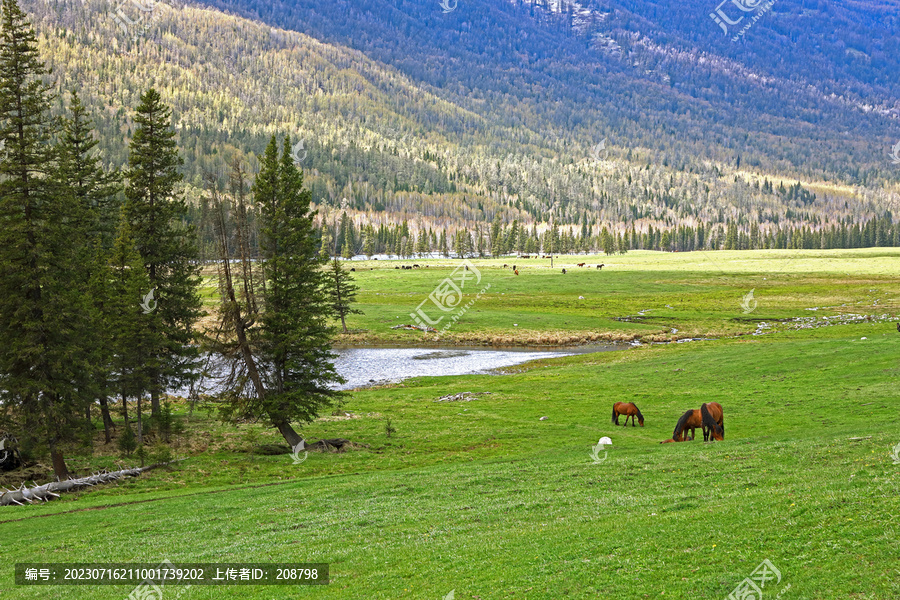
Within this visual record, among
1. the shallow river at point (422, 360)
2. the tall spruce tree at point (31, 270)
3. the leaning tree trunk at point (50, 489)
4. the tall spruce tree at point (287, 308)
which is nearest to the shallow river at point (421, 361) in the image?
the shallow river at point (422, 360)

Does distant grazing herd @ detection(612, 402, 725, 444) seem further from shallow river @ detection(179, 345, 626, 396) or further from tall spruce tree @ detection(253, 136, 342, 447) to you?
shallow river @ detection(179, 345, 626, 396)

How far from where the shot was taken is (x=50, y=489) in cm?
2862

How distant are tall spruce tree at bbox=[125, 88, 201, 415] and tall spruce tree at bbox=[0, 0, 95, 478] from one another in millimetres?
10560

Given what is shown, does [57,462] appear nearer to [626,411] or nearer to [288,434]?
[288,434]

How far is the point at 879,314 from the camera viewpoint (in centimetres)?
8175

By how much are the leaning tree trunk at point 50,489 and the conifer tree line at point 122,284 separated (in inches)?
33.8

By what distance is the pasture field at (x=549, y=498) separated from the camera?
40.9 ft

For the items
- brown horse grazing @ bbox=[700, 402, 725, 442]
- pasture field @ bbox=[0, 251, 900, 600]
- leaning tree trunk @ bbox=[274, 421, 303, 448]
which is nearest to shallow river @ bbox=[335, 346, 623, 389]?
pasture field @ bbox=[0, 251, 900, 600]

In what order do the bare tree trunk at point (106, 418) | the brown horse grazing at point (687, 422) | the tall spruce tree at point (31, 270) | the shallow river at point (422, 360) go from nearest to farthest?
the tall spruce tree at point (31, 270) < the brown horse grazing at point (687, 422) < the bare tree trunk at point (106, 418) < the shallow river at point (422, 360)

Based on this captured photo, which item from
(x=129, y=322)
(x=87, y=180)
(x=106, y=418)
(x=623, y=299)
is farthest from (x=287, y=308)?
(x=623, y=299)

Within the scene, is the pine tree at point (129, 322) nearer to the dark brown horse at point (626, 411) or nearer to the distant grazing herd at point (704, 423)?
the dark brown horse at point (626, 411)

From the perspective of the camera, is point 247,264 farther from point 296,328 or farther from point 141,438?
point 141,438

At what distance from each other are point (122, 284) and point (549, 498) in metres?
32.2

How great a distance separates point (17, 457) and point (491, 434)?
80.1 feet
